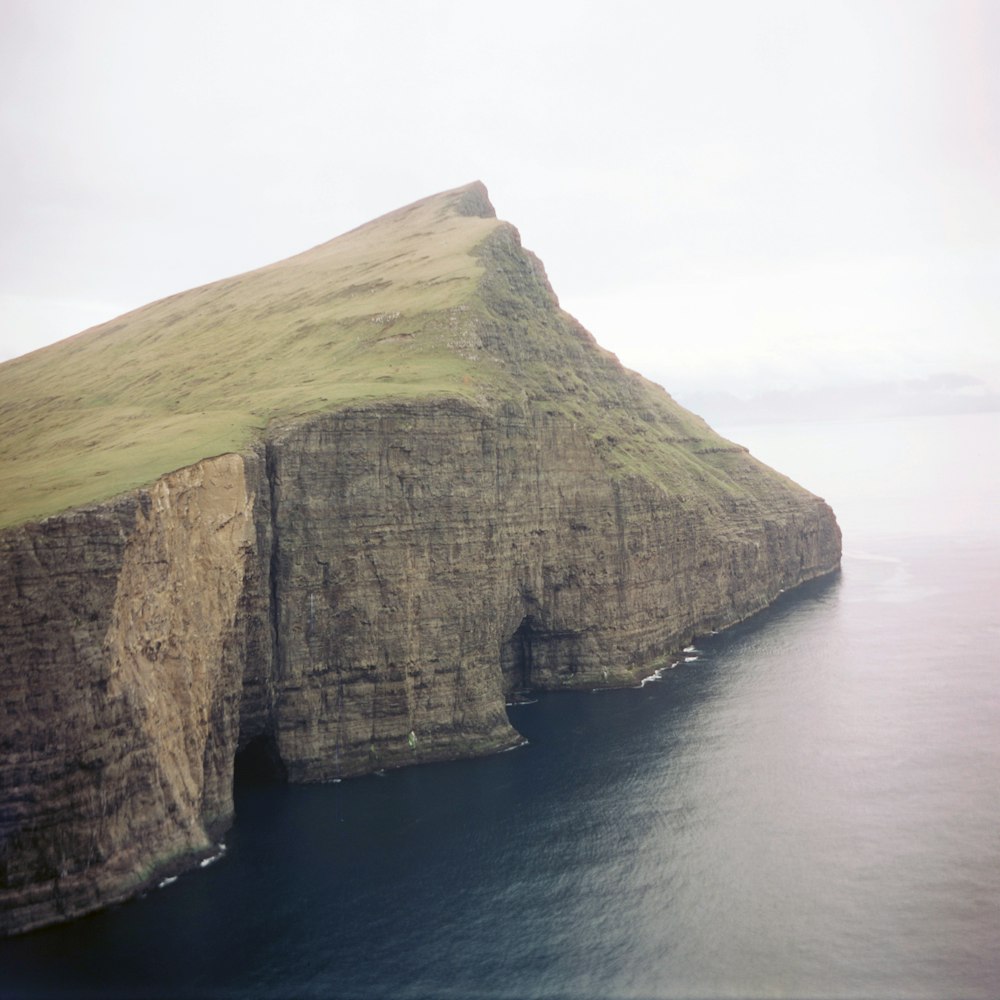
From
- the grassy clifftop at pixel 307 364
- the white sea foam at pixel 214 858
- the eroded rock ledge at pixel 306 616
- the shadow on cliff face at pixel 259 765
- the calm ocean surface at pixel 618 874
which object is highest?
the grassy clifftop at pixel 307 364

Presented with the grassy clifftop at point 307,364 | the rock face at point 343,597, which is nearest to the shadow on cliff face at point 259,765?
the rock face at point 343,597

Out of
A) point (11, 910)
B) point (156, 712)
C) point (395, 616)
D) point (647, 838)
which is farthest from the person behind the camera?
point (395, 616)

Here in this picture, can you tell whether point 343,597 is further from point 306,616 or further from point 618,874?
point 618,874

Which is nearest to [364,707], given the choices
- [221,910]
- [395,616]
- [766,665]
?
[395,616]

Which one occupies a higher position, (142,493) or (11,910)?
(142,493)

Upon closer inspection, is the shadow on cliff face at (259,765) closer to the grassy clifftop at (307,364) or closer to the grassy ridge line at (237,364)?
the grassy clifftop at (307,364)

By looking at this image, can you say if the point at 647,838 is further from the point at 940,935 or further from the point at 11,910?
the point at 11,910
